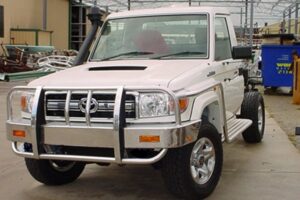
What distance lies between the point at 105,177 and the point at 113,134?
1.78 meters

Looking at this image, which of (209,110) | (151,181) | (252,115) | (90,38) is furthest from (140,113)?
(252,115)

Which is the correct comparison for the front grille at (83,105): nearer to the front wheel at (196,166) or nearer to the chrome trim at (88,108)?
the chrome trim at (88,108)

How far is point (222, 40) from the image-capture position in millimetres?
7020

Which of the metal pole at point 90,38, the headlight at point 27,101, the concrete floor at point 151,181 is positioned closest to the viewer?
the headlight at point 27,101

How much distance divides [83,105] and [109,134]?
17.0 inches

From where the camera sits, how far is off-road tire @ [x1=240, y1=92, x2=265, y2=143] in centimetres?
828

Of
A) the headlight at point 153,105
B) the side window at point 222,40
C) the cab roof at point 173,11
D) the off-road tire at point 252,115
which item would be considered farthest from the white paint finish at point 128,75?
the off-road tire at point 252,115

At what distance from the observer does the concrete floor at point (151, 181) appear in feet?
18.7

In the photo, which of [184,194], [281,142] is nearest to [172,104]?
[184,194]

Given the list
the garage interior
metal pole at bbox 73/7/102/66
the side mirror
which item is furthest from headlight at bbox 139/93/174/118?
metal pole at bbox 73/7/102/66

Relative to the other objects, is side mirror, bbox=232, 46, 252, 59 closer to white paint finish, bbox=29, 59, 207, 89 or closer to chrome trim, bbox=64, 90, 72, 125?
white paint finish, bbox=29, 59, 207, 89

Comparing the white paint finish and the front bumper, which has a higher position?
the white paint finish

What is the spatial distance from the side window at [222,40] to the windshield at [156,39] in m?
0.27

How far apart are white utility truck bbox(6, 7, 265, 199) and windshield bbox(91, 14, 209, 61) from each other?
0.01 m
